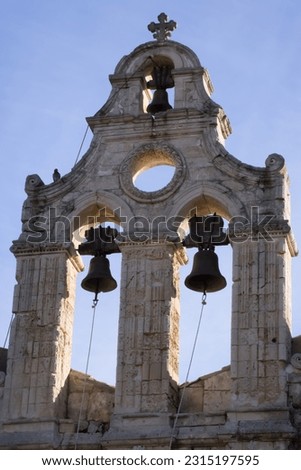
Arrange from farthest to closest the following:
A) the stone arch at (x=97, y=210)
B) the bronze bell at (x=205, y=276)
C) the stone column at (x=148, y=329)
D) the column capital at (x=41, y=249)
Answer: the stone arch at (x=97, y=210), the column capital at (x=41, y=249), the bronze bell at (x=205, y=276), the stone column at (x=148, y=329)

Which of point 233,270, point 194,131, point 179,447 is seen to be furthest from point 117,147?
point 179,447

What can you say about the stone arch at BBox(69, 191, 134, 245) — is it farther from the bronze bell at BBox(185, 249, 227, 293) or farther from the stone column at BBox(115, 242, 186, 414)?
the bronze bell at BBox(185, 249, 227, 293)

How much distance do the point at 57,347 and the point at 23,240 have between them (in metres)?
1.73

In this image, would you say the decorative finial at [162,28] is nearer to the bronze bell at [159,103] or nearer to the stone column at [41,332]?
the bronze bell at [159,103]

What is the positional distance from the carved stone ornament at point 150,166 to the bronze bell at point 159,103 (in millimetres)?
1097

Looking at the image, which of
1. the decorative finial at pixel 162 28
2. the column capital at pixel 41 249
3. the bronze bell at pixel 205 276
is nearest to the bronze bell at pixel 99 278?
the column capital at pixel 41 249

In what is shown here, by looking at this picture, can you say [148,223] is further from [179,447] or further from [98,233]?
[179,447]

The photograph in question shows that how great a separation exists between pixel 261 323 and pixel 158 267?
1.77m

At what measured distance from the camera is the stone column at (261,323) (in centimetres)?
2497

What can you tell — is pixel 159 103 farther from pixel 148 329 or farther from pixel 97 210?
pixel 148 329

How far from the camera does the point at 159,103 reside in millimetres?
28172

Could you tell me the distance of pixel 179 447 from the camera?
2480cm

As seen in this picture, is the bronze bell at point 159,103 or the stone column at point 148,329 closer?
the stone column at point 148,329

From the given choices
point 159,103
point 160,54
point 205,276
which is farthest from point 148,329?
point 160,54
